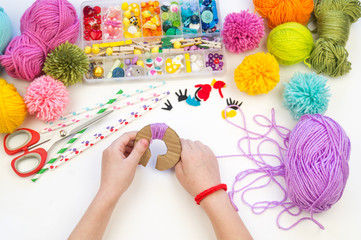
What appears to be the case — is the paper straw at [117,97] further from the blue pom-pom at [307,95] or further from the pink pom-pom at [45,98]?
the blue pom-pom at [307,95]

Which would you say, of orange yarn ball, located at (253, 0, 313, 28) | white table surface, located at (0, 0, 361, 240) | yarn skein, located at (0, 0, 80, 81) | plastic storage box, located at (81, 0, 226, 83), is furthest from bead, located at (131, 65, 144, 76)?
orange yarn ball, located at (253, 0, 313, 28)

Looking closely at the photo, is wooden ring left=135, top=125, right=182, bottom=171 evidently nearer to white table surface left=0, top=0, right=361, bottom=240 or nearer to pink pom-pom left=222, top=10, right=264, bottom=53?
white table surface left=0, top=0, right=361, bottom=240

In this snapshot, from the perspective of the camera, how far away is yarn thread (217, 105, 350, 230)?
854 mm

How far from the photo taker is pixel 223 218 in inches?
31.8

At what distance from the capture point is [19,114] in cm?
93

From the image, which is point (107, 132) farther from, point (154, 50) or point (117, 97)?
point (154, 50)

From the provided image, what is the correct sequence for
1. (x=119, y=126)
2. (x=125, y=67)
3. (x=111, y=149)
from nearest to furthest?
(x=111, y=149) < (x=119, y=126) < (x=125, y=67)

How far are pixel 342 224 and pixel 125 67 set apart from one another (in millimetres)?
865

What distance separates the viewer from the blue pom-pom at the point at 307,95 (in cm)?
97

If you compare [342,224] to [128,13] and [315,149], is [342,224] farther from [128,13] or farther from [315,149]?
[128,13]

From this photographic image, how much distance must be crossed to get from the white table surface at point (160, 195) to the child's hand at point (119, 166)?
0.31 ft

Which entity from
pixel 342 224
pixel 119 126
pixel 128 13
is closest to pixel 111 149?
pixel 119 126

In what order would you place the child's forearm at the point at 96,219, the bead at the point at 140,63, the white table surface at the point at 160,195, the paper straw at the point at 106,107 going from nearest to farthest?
the child's forearm at the point at 96,219 → the white table surface at the point at 160,195 → the paper straw at the point at 106,107 → the bead at the point at 140,63

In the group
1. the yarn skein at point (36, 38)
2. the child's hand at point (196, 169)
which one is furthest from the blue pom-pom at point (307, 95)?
the yarn skein at point (36, 38)
